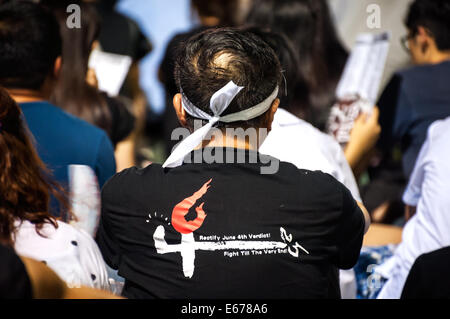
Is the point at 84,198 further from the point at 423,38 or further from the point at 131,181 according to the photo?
the point at 423,38

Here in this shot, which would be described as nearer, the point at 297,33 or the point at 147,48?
the point at 297,33

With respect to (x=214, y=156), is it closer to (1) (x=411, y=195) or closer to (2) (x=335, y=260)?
(2) (x=335, y=260)

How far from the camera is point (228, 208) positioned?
68.2 inches

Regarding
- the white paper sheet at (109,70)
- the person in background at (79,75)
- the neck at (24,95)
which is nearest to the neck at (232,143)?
the neck at (24,95)

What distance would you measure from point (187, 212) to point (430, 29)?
79.7 inches

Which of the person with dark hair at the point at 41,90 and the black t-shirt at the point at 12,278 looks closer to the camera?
the black t-shirt at the point at 12,278

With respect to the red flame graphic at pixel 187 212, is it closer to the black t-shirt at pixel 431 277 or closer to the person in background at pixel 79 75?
the black t-shirt at pixel 431 277

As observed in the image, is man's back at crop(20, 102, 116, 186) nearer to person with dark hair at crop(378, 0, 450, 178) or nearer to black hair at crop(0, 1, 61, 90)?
black hair at crop(0, 1, 61, 90)

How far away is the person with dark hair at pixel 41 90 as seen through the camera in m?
2.34

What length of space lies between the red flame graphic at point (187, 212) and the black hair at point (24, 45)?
0.95 meters

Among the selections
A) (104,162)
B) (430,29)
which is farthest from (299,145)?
(430,29)

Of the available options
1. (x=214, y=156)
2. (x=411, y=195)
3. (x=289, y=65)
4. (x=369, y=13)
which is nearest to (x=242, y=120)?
(x=214, y=156)
